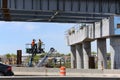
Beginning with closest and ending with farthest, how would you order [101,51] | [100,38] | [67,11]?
[67,11] < [100,38] < [101,51]

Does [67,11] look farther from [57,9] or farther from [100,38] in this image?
[100,38]

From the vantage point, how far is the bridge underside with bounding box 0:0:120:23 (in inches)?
1871

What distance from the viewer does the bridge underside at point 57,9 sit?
156 feet

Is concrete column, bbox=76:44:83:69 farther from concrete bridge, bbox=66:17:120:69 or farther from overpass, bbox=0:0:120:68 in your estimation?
overpass, bbox=0:0:120:68

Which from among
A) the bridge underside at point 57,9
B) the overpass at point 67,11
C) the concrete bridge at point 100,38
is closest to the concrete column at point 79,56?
the concrete bridge at point 100,38

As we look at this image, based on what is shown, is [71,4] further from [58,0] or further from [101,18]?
[101,18]

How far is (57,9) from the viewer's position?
4834cm

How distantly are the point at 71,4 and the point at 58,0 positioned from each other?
157 cm

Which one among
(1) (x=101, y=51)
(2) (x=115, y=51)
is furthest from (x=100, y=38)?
(2) (x=115, y=51)

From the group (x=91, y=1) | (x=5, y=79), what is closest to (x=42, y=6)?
(x=91, y=1)

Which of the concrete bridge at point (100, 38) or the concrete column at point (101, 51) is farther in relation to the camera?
the concrete column at point (101, 51)

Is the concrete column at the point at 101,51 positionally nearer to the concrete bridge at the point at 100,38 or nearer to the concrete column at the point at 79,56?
the concrete bridge at the point at 100,38

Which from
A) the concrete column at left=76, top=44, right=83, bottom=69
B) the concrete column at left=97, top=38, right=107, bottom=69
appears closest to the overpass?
the concrete column at left=97, top=38, right=107, bottom=69

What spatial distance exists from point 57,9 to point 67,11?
44.8 inches
